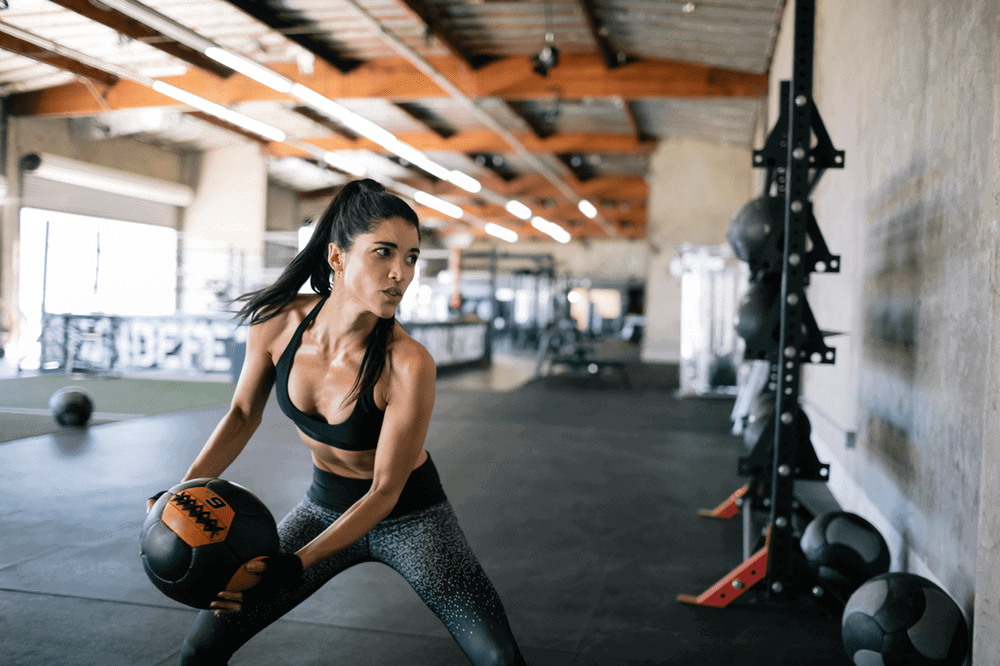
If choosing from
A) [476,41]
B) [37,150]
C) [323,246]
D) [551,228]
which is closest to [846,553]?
[323,246]

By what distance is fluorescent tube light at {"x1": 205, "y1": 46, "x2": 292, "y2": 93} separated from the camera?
273 inches

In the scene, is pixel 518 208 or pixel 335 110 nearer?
pixel 335 110

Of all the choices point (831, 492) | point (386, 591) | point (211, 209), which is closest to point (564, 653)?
point (386, 591)

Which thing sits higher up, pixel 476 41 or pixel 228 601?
pixel 476 41

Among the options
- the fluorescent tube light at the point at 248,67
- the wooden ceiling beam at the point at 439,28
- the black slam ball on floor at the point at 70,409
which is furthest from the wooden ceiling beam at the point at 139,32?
the black slam ball on floor at the point at 70,409

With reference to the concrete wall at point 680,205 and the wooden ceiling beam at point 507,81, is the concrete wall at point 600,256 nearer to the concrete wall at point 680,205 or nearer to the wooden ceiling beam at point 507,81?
the concrete wall at point 680,205

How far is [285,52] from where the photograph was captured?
865 centimetres

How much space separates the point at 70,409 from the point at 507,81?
5951mm

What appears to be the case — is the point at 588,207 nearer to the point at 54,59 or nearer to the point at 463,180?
the point at 463,180

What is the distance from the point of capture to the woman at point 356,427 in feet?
4.89

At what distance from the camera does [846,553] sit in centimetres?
221

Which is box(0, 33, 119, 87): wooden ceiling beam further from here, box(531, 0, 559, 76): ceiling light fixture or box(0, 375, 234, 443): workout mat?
box(531, 0, 559, 76): ceiling light fixture

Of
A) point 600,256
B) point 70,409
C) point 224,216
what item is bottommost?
point 70,409

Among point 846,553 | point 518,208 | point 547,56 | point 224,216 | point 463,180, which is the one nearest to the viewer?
point 846,553
